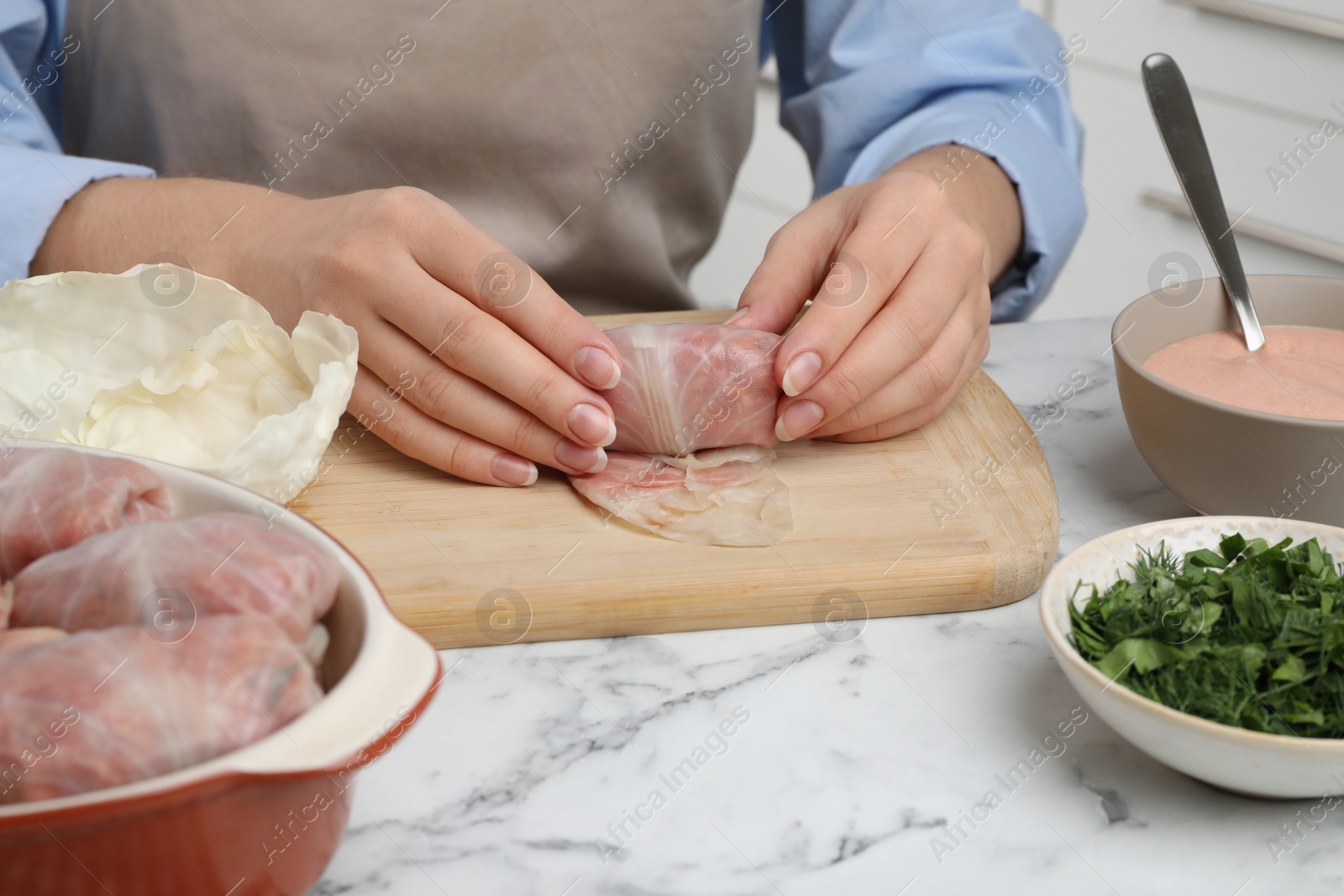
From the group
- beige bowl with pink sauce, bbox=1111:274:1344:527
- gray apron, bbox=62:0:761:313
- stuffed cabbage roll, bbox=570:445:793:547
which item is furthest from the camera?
gray apron, bbox=62:0:761:313

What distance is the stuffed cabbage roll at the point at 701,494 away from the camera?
0.95 metres

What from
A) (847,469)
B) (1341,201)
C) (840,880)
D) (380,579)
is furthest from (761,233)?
(840,880)

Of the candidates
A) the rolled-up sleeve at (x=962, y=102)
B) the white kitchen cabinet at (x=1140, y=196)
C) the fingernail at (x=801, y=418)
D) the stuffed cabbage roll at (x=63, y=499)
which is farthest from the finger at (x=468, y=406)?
the white kitchen cabinet at (x=1140, y=196)

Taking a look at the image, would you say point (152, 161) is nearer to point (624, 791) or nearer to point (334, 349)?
point (334, 349)

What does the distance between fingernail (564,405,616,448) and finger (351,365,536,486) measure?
68 millimetres

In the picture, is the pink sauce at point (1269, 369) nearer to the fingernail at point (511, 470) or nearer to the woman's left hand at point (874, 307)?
the woman's left hand at point (874, 307)

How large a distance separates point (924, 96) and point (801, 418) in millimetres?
695

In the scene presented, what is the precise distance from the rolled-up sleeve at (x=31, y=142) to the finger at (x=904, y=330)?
0.79 metres

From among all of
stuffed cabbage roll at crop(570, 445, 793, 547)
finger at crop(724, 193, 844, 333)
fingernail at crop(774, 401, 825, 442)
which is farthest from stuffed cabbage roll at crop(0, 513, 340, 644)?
finger at crop(724, 193, 844, 333)

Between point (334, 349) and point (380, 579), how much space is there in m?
A: 0.23

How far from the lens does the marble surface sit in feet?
2.11

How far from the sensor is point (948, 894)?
2.06 ft

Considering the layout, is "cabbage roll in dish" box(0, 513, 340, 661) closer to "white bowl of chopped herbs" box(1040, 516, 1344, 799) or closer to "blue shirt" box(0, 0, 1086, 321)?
"white bowl of chopped herbs" box(1040, 516, 1344, 799)

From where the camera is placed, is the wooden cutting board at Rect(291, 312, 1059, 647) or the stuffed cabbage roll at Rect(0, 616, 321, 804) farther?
the wooden cutting board at Rect(291, 312, 1059, 647)
